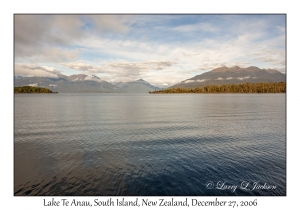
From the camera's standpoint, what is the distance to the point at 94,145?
80.2 feet

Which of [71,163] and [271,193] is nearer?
[271,193]

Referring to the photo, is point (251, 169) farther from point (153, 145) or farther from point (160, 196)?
point (153, 145)

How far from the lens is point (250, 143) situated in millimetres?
25438

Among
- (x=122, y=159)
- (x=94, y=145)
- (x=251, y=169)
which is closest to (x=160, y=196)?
(x=122, y=159)

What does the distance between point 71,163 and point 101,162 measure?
317cm

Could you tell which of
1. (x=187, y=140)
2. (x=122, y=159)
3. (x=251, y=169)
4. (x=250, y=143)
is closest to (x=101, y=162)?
(x=122, y=159)
